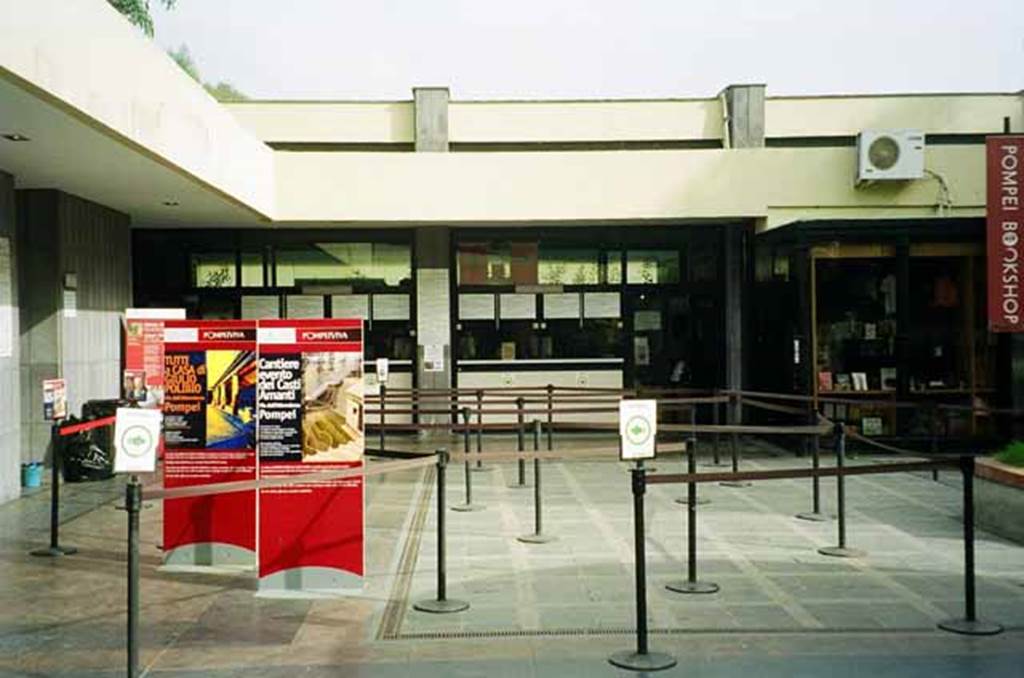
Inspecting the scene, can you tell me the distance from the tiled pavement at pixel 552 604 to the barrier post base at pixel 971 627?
105 mm

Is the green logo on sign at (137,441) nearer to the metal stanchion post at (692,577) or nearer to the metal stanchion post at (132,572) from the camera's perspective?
the metal stanchion post at (132,572)

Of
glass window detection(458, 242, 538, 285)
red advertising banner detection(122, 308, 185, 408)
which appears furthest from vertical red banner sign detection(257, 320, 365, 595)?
glass window detection(458, 242, 538, 285)

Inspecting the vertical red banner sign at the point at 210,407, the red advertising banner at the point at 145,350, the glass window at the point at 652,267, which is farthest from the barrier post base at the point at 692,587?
the glass window at the point at 652,267

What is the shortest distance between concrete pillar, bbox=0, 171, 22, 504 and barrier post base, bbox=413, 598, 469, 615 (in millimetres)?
6628

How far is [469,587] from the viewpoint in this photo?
7645 millimetres

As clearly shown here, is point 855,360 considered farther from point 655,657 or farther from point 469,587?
point 655,657

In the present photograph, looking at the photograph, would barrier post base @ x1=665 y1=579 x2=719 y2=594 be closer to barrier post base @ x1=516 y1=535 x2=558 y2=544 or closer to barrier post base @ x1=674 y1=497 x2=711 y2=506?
barrier post base @ x1=516 y1=535 x2=558 y2=544

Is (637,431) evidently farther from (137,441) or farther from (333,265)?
(333,265)

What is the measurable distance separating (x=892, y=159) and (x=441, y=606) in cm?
1255

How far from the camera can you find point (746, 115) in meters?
20.1

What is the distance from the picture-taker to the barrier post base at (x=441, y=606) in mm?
6926

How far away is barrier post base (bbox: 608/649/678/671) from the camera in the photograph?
5.70 m

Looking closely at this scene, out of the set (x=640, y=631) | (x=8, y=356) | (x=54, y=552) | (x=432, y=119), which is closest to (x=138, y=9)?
(x=432, y=119)

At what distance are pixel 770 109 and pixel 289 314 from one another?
10417 millimetres
